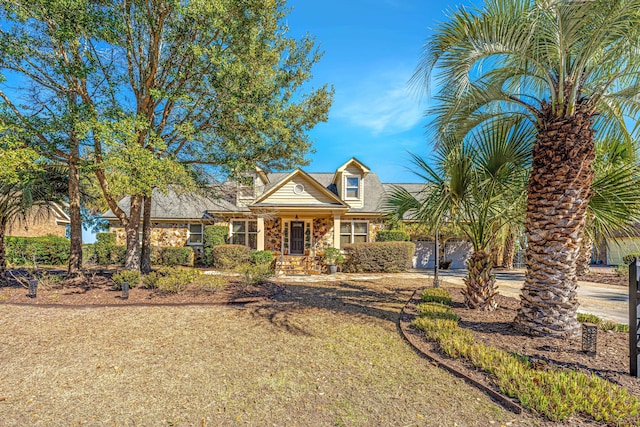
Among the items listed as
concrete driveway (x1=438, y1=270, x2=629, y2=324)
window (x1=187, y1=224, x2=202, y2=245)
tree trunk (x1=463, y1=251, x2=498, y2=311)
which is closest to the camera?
tree trunk (x1=463, y1=251, x2=498, y2=311)

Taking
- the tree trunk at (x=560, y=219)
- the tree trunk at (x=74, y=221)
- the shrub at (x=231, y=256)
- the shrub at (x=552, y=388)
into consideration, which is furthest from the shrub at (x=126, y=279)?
the tree trunk at (x=560, y=219)

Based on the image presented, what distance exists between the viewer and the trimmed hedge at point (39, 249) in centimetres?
1641

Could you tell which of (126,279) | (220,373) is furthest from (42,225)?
(220,373)

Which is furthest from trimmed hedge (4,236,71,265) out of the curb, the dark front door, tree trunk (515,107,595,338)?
tree trunk (515,107,595,338)

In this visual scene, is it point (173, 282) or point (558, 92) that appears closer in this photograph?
point (558, 92)

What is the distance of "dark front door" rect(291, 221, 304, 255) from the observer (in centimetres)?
1780

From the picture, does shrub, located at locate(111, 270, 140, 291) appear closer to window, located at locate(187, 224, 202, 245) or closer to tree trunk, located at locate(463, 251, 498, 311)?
tree trunk, located at locate(463, 251, 498, 311)

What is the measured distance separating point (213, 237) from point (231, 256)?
226 cm

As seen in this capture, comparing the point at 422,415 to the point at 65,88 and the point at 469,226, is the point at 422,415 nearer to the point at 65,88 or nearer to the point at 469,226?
the point at 469,226

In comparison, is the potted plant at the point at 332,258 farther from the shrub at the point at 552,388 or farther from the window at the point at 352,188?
the shrub at the point at 552,388

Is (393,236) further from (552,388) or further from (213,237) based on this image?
(552,388)

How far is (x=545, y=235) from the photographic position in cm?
488

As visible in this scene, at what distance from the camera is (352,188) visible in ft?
59.8

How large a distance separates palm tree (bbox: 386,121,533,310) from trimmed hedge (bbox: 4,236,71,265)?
18.9 meters
